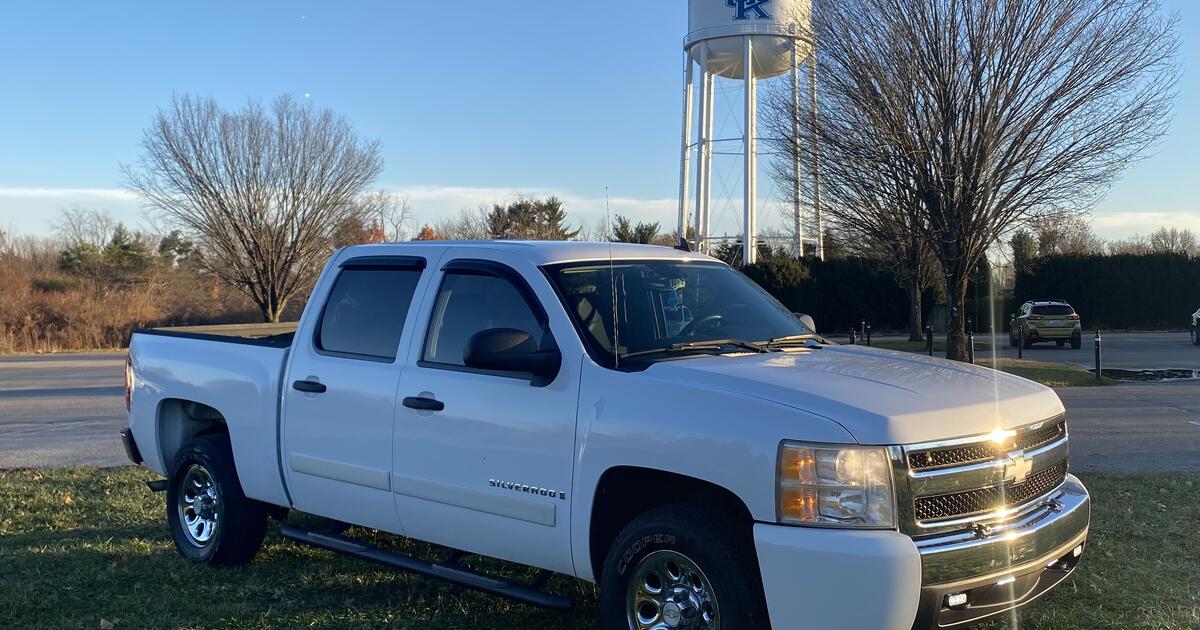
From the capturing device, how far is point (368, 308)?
5.55 m

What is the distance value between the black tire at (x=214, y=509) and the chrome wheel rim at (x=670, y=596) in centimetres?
309

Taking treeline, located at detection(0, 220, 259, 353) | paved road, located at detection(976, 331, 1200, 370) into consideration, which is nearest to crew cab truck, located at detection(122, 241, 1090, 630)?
paved road, located at detection(976, 331, 1200, 370)

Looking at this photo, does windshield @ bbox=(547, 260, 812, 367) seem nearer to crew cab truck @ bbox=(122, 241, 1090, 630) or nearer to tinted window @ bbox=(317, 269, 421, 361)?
crew cab truck @ bbox=(122, 241, 1090, 630)

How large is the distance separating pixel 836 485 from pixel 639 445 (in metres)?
0.84

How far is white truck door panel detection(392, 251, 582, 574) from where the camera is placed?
441 centimetres

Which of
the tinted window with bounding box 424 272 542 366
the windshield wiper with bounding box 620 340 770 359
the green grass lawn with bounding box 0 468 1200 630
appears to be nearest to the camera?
the windshield wiper with bounding box 620 340 770 359

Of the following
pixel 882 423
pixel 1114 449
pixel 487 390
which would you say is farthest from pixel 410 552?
pixel 1114 449

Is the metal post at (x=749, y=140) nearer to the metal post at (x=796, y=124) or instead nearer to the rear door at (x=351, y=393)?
the metal post at (x=796, y=124)

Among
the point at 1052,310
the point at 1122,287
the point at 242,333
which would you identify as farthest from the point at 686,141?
the point at 242,333

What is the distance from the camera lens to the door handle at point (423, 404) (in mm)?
4824

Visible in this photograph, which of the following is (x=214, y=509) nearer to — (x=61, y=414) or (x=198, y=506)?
(x=198, y=506)

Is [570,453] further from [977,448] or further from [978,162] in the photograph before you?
[978,162]

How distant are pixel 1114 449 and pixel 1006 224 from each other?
8762 mm

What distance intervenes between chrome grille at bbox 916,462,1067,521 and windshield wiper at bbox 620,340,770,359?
1235 mm
